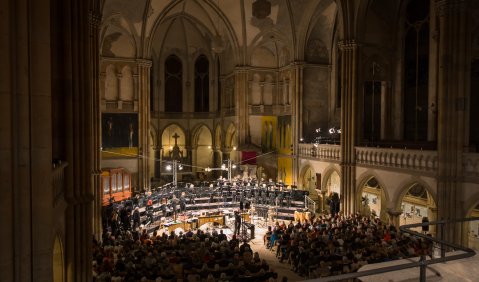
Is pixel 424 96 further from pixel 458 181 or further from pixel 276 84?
pixel 276 84

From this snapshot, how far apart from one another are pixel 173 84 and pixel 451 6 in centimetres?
2758

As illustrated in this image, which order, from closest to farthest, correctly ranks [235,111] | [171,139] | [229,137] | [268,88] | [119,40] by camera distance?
[119,40] < [235,111] < [268,88] < [229,137] < [171,139]

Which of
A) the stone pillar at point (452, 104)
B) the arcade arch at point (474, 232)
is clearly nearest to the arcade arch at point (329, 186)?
the arcade arch at point (474, 232)

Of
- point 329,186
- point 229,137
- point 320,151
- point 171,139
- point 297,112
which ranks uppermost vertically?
point 297,112

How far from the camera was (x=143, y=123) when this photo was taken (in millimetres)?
29375

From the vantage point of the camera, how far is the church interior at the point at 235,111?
5.79 metres

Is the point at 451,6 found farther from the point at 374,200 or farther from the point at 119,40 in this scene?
the point at 119,40

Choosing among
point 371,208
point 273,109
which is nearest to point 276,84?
point 273,109

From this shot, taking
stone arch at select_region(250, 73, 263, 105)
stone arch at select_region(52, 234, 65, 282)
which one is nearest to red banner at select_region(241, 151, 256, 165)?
stone arch at select_region(250, 73, 263, 105)

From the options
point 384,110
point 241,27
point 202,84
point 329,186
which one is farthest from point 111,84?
point 384,110

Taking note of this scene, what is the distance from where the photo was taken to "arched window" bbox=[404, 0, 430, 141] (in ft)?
71.1

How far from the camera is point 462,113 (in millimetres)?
15344

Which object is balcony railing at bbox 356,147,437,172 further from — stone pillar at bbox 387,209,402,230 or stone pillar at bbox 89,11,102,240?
stone pillar at bbox 89,11,102,240

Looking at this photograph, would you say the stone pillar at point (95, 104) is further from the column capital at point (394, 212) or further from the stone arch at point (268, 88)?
the stone arch at point (268, 88)
